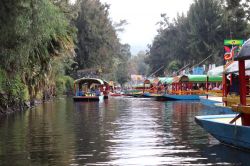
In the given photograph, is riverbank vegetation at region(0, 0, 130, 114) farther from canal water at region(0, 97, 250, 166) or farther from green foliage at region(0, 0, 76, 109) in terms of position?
canal water at region(0, 97, 250, 166)

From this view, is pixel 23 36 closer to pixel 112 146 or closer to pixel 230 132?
pixel 112 146

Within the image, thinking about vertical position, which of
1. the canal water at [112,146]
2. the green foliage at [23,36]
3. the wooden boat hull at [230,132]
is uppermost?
the green foliage at [23,36]

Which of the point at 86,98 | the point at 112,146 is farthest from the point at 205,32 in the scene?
the point at 112,146

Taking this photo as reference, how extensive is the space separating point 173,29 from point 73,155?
86.1m

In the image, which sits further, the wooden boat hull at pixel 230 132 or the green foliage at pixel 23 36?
the green foliage at pixel 23 36

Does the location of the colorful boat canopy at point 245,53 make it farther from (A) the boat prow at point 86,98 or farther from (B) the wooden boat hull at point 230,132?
(A) the boat prow at point 86,98

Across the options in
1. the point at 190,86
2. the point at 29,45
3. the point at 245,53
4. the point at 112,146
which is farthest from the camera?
the point at 190,86

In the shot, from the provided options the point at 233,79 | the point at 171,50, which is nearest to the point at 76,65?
the point at 171,50

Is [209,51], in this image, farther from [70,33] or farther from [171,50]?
[70,33]

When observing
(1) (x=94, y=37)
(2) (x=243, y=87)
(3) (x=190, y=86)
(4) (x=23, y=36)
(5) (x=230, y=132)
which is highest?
(1) (x=94, y=37)

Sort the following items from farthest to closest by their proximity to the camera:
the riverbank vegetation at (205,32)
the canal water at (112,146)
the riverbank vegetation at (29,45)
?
the riverbank vegetation at (205,32), the riverbank vegetation at (29,45), the canal water at (112,146)

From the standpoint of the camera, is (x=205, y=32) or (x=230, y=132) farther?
(x=205, y=32)

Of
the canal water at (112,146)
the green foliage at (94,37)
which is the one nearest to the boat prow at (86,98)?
the green foliage at (94,37)

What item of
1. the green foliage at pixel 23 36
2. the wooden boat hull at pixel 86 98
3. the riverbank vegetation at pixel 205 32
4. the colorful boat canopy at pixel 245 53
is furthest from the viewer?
the riverbank vegetation at pixel 205 32
